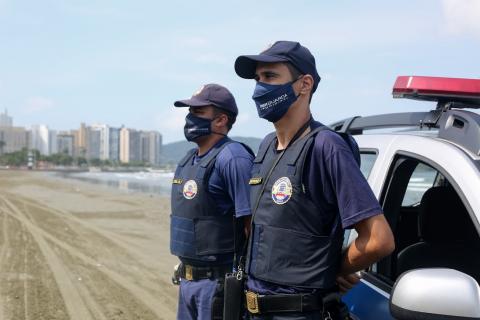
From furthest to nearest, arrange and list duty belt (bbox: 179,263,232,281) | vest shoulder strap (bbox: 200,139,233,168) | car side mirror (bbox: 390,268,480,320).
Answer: vest shoulder strap (bbox: 200,139,233,168)
duty belt (bbox: 179,263,232,281)
car side mirror (bbox: 390,268,480,320)

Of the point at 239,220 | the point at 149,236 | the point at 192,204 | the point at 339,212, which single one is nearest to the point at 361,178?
the point at 339,212

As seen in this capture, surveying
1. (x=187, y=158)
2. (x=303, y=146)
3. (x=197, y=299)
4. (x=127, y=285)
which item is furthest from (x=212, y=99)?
(x=127, y=285)

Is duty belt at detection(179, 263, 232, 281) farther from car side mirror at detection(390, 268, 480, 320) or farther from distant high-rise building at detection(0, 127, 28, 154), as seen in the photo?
distant high-rise building at detection(0, 127, 28, 154)

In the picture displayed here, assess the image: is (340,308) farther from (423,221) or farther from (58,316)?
(58,316)

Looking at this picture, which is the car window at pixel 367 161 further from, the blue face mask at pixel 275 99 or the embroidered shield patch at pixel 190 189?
the embroidered shield patch at pixel 190 189

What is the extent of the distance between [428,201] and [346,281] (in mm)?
735

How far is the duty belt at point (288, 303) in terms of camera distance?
212 centimetres

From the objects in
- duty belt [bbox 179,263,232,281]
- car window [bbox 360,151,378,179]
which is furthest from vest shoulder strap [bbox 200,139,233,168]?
car window [bbox 360,151,378,179]

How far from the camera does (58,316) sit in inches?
245

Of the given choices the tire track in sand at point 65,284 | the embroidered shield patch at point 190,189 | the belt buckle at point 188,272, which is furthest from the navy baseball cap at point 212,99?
the tire track in sand at point 65,284

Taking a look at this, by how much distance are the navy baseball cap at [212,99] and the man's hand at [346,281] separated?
1.79 meters

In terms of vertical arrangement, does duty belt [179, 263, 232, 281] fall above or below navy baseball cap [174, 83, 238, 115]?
below

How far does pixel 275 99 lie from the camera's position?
94.0 inches

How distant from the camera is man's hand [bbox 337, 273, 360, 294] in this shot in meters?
2.23
